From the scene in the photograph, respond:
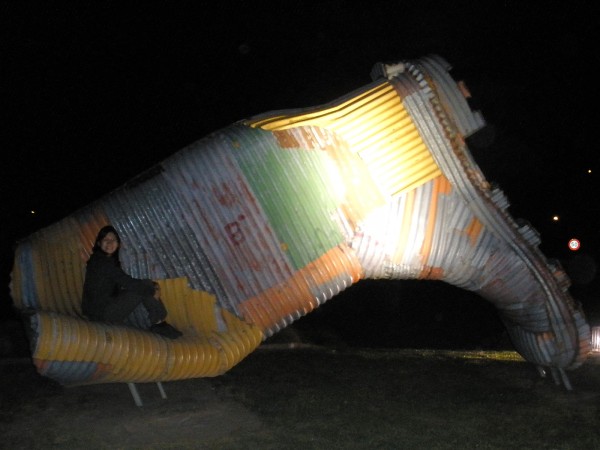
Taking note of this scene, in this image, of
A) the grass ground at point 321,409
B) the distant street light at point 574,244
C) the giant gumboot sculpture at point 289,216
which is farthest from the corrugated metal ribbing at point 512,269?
the distant street light at point 574,244

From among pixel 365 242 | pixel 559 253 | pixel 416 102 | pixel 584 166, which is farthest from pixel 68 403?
pixel 584 166

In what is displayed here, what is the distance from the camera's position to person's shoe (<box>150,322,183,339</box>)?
5.16 metres

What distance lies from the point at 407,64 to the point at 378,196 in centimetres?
109

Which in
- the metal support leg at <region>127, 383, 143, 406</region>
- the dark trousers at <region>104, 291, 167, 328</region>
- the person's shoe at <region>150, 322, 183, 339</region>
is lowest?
the metal support leg at <region>127, 383, 143, 406</region>

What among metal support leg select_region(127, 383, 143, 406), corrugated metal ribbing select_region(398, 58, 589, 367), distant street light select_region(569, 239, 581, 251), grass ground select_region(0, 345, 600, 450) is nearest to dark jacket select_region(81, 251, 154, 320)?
metal support leg select_region(127, 383, 143, 406)

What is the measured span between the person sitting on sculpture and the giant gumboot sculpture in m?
0.21

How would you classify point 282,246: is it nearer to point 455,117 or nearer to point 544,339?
point 455,117

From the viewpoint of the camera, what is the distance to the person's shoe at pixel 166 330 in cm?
516

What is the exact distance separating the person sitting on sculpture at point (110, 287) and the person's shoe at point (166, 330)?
0.06 meters

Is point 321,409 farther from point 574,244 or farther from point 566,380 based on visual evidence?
point 574,244

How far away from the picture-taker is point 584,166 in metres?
19.9

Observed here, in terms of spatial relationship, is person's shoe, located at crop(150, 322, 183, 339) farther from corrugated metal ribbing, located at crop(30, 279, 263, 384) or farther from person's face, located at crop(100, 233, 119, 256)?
person's face, located at crop(100, 233, 119, 256)

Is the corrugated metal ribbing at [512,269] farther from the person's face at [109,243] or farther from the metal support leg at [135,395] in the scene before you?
the metal support leg at [135,395]

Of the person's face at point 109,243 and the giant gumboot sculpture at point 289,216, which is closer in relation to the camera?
the person's face at point 109,243
